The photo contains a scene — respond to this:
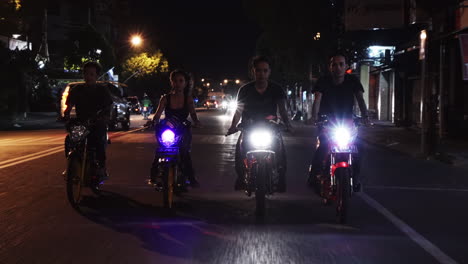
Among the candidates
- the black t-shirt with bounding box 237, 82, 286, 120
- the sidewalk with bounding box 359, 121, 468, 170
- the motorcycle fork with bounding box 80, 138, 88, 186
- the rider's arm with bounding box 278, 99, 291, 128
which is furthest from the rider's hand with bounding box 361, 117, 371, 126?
the sidewalk with bounding box 359, 121, 468, 170

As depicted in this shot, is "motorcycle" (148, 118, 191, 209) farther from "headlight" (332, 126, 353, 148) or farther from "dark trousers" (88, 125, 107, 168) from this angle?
"headlight" (332, 126, 353, 148)

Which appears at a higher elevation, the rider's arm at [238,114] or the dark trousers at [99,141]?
the rider's arm at [238,114]

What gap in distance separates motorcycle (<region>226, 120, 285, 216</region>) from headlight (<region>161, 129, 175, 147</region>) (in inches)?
36.4

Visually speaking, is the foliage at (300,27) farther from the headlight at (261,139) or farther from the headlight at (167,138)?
the headlight at (261,139)

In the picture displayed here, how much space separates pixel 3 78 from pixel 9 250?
32.0 m

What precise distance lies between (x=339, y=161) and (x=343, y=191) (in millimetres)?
375

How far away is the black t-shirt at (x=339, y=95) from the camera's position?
8.09 meters

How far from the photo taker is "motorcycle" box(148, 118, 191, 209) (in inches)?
312

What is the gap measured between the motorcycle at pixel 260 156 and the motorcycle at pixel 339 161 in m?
0.61

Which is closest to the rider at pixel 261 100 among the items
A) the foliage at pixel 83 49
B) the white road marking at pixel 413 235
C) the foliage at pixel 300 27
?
the white road marking at pixel 413 235

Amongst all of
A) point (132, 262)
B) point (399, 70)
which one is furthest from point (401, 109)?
point (132, 262)

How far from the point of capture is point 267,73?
26.3 feet

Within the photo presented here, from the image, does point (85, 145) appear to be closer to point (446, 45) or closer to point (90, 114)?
point (90, 114)

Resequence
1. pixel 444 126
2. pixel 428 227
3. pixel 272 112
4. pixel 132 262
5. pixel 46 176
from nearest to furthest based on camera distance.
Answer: pixel 132 262 < pixel 428 227 < pixel 272 112 < pixel 46 176 < pixel 444 126
